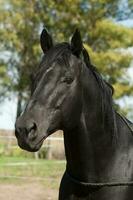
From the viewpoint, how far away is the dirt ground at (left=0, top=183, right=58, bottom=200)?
33.8 feet

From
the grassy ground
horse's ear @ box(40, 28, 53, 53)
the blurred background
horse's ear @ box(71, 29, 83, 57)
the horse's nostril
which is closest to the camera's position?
the horse's nostril

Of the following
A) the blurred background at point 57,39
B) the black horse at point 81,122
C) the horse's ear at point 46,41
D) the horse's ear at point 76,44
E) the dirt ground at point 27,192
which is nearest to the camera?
the black horse at point 81,122

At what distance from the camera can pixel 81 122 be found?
3.52 meters

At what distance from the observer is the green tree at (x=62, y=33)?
27.7 metres

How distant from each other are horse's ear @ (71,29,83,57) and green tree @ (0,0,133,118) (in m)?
23.8

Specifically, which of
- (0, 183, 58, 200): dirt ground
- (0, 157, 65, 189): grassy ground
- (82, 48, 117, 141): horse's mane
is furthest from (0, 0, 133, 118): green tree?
(82, 48, 117, 141): horse's mane

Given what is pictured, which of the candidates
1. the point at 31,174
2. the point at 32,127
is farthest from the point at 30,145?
the point at 31,174

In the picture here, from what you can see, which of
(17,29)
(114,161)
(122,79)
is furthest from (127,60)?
(114,161)

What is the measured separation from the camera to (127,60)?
27469 millimetres

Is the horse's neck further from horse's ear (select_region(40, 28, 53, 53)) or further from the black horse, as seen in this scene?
horse's ear (select_region(40, 28, 53, 53))

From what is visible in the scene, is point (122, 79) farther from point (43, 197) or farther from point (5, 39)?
point (43, 197)

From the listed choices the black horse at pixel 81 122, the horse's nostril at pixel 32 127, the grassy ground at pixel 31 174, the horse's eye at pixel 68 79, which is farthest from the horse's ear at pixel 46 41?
the grassy ground at pixel 31 174

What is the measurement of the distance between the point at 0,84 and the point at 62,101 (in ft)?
91.2

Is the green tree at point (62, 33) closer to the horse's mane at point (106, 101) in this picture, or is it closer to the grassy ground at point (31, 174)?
the grassy ground at point (31, 174)
